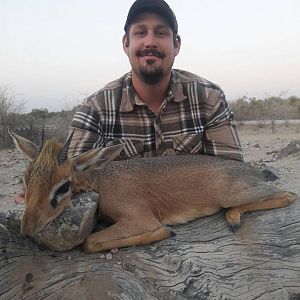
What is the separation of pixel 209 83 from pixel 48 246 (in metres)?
3.44

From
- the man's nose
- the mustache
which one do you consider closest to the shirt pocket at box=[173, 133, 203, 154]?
the mustache

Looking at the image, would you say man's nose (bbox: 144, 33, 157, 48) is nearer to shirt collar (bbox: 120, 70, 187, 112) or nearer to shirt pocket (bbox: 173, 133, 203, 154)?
shirt collar (bbox: 120, 70, 187, 112)

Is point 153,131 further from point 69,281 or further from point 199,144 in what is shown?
point 69,281

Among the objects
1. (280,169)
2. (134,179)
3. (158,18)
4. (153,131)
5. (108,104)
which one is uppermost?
(158,18)

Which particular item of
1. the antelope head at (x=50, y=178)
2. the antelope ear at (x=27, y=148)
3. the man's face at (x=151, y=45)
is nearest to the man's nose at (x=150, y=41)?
the man's face at (x=151, y=45)

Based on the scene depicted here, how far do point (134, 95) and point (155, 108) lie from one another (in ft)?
1.04

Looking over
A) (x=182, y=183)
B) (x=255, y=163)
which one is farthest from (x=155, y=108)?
(x=255, y=163)

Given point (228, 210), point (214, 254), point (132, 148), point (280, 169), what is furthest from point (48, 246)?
point (280, 169)

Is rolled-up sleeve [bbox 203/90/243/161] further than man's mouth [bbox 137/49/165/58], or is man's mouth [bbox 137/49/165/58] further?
rolled-up sleeve [bbox 203/90/243/161]

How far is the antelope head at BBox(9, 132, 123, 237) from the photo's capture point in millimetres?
3268

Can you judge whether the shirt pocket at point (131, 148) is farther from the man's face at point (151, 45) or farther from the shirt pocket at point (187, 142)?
the man's face at point (151, 45)

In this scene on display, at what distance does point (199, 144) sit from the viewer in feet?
18.8

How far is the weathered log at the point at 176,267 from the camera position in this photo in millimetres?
3154

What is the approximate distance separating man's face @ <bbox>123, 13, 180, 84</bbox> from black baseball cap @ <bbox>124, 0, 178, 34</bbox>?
47 millimetres
